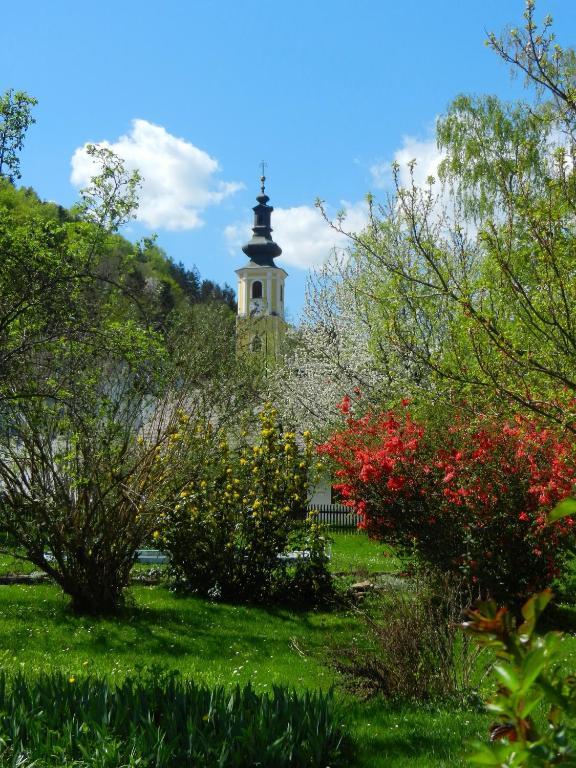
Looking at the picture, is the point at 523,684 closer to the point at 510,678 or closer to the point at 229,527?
the point at 510,678

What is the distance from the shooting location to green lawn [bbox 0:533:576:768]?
16.6 ft

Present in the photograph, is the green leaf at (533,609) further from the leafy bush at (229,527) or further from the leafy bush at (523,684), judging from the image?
the leafy bush at (229,527)

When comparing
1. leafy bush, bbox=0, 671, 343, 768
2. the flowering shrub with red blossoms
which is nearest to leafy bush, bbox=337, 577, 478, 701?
leafy bush, bbox=0, 671, 343, 768

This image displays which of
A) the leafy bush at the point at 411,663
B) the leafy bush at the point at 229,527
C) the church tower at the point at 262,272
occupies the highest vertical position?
the church tower at the point at 262,272

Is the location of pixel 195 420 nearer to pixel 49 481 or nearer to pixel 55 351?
pixel 49 481

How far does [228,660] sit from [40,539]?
2771 millimetres

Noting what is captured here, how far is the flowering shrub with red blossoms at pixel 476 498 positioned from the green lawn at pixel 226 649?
105 centimetres

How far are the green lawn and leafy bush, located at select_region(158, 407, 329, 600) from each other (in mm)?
486

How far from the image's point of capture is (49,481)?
9211 millimetres

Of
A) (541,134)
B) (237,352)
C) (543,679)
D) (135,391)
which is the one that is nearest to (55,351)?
(135,391)

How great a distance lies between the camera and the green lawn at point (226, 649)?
5.07 m

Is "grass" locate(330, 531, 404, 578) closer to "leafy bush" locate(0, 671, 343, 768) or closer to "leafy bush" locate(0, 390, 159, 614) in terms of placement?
"leafy bush" locate(0, 390, 159, 614)

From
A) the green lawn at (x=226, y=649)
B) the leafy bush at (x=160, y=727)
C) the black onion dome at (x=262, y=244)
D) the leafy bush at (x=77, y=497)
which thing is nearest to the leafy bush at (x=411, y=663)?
the green lawn at (x=226, y=649)

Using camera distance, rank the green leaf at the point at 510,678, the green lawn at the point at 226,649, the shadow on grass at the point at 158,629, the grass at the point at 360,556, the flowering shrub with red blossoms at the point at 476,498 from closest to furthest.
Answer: the green leaf at the point at 510,678, the green lawn at the point at 226,649, the shadow on grass at the point at 158,629, the flowering shrub with red blossoms at the point at 476,498, the grass at the point at 360,556
